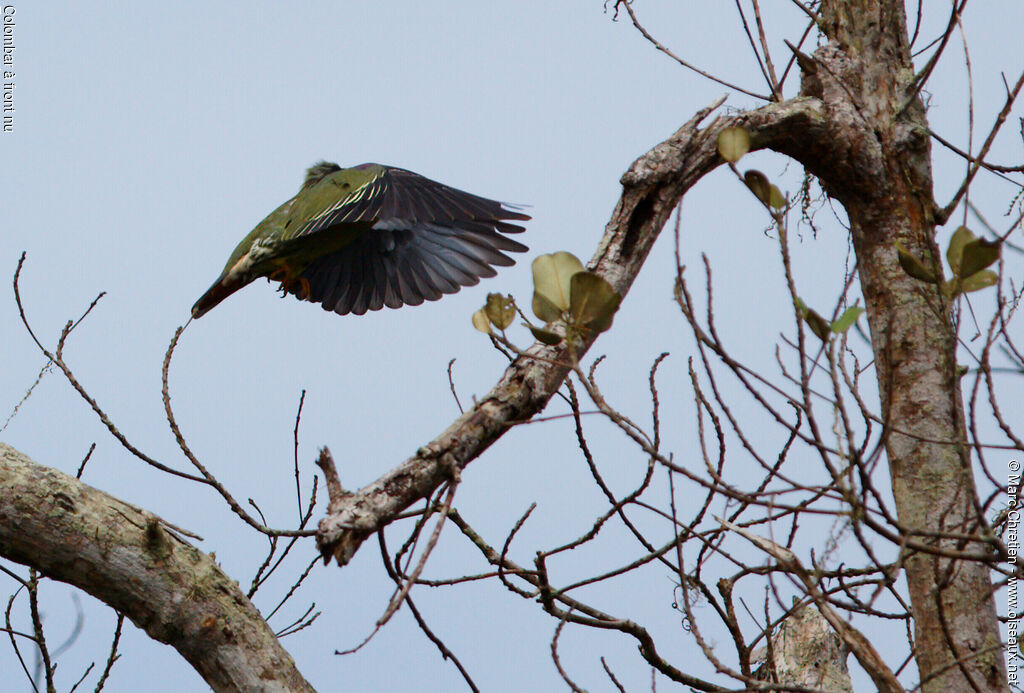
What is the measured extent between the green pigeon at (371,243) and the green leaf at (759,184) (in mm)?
1547

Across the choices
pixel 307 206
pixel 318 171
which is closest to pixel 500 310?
pixel 307 206

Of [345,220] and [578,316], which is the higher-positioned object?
[345,220]

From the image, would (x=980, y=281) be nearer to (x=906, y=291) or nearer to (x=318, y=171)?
(x=906, y=291)

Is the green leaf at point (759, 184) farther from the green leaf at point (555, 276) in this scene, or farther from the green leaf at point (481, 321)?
the green leaf at point (481, 321)

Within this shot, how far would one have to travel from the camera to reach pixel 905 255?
4.55 ft

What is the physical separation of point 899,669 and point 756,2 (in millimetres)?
1492

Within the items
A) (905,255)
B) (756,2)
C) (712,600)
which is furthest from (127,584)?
(756,2)

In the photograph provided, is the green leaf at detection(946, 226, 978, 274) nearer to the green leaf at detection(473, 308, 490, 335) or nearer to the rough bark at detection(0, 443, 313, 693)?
the green leaf at detection(473, 308, 490, 335)

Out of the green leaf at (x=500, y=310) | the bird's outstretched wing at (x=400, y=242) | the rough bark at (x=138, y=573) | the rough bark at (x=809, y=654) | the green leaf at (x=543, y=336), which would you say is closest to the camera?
the green leaf at (x=543, y=336)

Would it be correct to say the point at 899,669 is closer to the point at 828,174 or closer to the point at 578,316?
the point at 828,174

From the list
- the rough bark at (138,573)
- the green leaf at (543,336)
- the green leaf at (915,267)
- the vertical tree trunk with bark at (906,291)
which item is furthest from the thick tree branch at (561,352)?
the rough bark at (138,573)

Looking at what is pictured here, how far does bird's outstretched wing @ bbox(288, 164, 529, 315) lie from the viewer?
3.10 m

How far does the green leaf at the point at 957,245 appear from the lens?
1276 mm

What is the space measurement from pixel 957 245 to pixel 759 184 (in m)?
0.26
